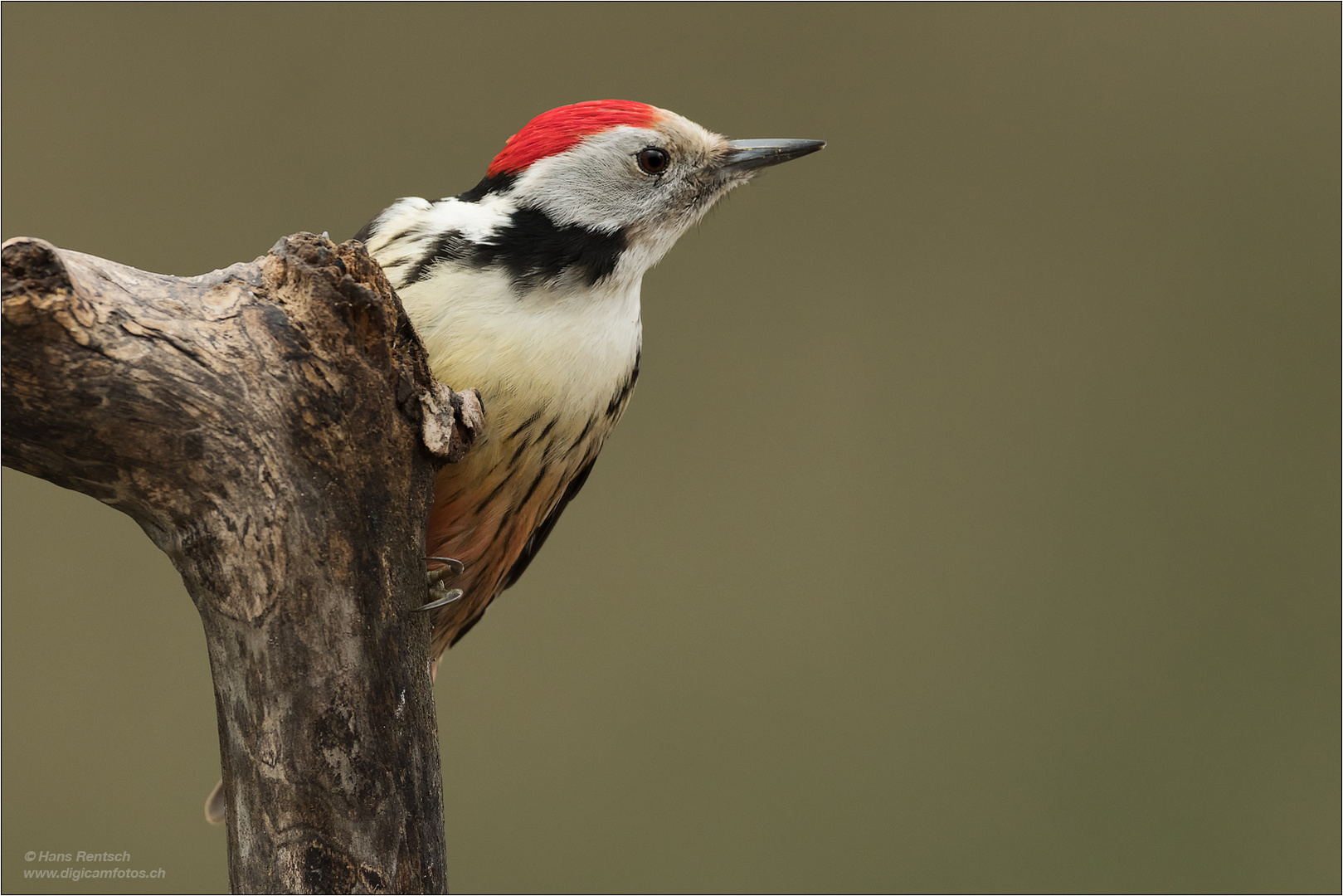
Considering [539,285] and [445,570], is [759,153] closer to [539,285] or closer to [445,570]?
[539,285]

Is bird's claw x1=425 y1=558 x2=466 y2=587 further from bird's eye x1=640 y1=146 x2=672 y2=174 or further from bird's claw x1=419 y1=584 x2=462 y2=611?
bird's eye x1=640 y1=146 x2=672 y2=174

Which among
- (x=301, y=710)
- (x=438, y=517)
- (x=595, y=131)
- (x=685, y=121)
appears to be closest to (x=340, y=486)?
(x=301, y=710)

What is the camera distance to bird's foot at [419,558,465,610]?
4.21 feet

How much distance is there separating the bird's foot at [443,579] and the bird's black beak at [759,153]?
683mm

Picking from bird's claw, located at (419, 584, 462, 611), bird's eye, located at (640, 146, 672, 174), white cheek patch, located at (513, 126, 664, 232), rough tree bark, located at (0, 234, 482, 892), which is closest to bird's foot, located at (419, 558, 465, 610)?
bird's claw, located at (419, 584, 462, 611)

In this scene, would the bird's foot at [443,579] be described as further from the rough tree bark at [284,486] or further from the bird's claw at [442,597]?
the rough tree bark at [284,486]

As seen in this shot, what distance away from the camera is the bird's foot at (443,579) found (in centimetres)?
128

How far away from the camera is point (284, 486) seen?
3.42 feet

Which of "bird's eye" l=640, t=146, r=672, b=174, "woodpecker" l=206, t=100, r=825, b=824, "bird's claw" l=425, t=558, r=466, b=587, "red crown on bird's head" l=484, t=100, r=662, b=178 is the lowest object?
"bird's claw" l=425, t=558, r=466, b=587

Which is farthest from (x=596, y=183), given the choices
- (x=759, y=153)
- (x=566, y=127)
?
(x=759, y=153)

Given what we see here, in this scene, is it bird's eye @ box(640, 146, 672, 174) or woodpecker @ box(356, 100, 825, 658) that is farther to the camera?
bird's eye @ box(640, 146, 672, 174)

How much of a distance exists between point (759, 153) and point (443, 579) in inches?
30.6

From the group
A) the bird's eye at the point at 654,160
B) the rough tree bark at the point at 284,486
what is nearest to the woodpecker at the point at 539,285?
the bird's eye at the point at 654,160

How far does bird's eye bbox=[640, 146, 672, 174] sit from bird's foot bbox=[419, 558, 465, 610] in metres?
0.60
